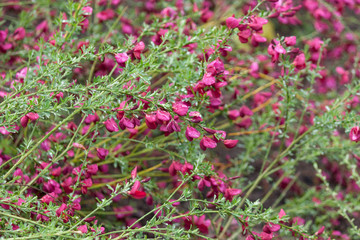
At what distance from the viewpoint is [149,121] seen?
1230 mm

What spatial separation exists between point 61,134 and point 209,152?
2.67ft

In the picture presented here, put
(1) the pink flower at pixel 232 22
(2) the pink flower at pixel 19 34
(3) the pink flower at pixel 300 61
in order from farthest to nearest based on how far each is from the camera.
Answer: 1. (2) the pink flower at pixel 19 34
2. (3) the pink flower at pixel 300 61
3. (1) the pink flower at pixel 232 22

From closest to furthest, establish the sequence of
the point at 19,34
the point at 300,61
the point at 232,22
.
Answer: the point at 232,22
the point at 300,61
the point at 19,34

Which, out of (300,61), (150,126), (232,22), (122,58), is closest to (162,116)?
(150,126)

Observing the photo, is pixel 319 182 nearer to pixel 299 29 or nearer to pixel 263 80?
pixel 263 80

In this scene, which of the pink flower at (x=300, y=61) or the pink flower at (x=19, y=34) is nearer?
the pink flower at (x=300, y=61)

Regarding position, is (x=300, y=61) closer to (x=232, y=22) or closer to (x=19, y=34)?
(x=232, y=22)

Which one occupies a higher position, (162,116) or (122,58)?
(122,58)

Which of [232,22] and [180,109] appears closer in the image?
[180,109]

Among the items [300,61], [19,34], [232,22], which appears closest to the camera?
[232,22]

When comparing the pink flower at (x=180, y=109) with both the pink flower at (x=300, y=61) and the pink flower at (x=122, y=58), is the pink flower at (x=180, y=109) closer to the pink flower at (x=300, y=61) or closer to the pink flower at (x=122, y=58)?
the pink flower at (x=122, y=58)


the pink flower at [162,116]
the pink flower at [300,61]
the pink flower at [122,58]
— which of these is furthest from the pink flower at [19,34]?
the pink flower at [300,61]

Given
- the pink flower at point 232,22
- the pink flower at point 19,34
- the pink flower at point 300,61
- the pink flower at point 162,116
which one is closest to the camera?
the pink flower at point 162,116

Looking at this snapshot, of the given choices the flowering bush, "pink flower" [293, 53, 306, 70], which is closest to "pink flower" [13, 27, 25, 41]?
the flowering bush
